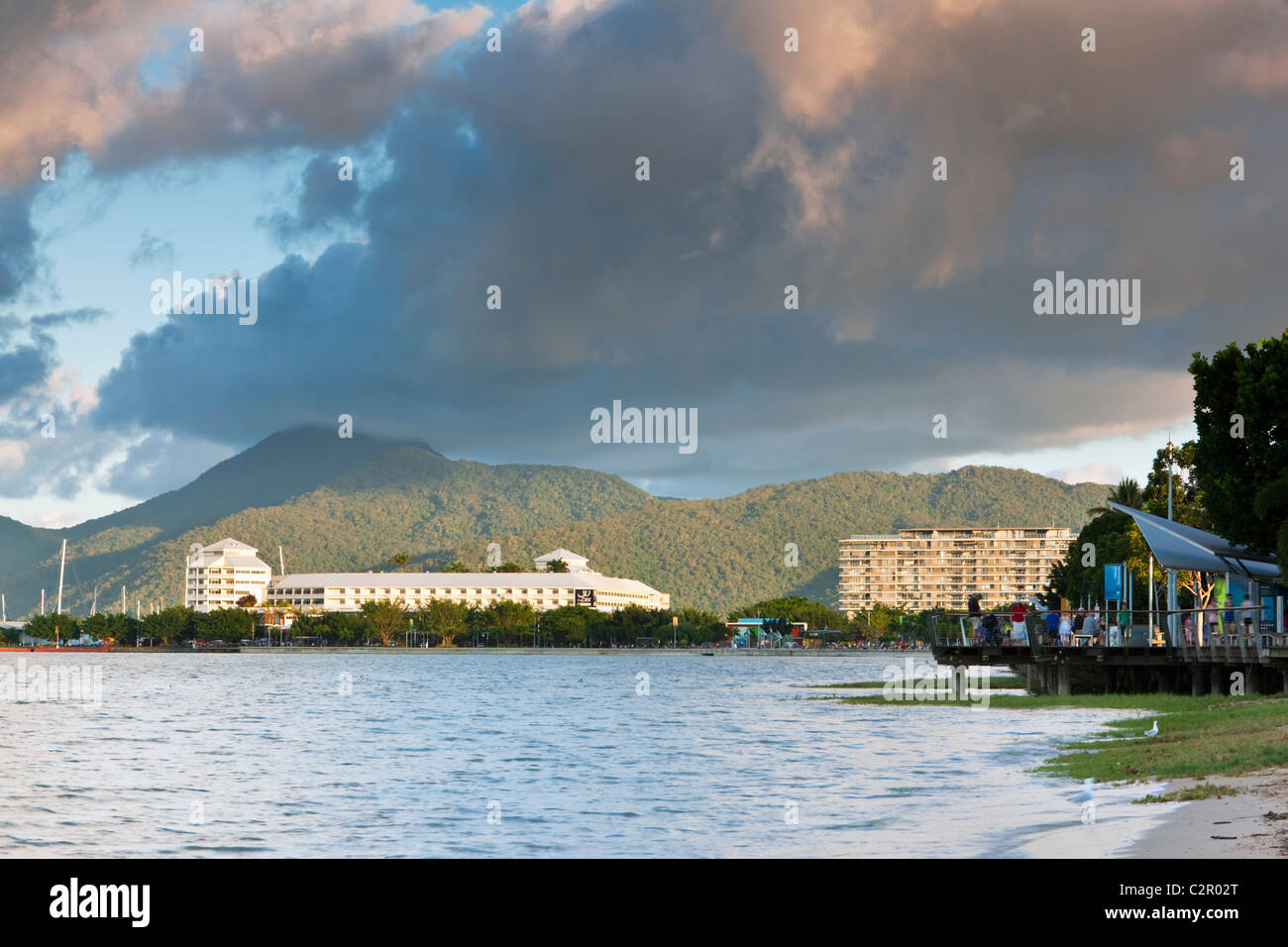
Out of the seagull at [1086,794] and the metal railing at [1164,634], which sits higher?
the metal railing at [1164,634]

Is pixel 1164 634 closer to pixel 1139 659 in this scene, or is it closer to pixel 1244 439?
pixel 1139 659

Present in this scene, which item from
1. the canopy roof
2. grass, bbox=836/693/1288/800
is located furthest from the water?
the canopy roof

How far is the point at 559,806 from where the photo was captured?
25297 millimetres

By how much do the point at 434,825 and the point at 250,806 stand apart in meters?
4.58

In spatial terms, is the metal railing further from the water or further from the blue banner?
the water

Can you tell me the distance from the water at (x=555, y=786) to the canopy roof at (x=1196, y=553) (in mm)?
8224

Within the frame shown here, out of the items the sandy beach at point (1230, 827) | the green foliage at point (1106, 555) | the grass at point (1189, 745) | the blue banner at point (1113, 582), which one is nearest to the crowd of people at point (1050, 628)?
the blue banner at point (1113, 582)

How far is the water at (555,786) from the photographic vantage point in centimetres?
2012

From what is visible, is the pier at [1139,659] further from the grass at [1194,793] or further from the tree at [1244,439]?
the grass at [1194,793]

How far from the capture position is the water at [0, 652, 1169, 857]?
792 inches

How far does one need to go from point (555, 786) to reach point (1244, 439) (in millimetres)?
33922
